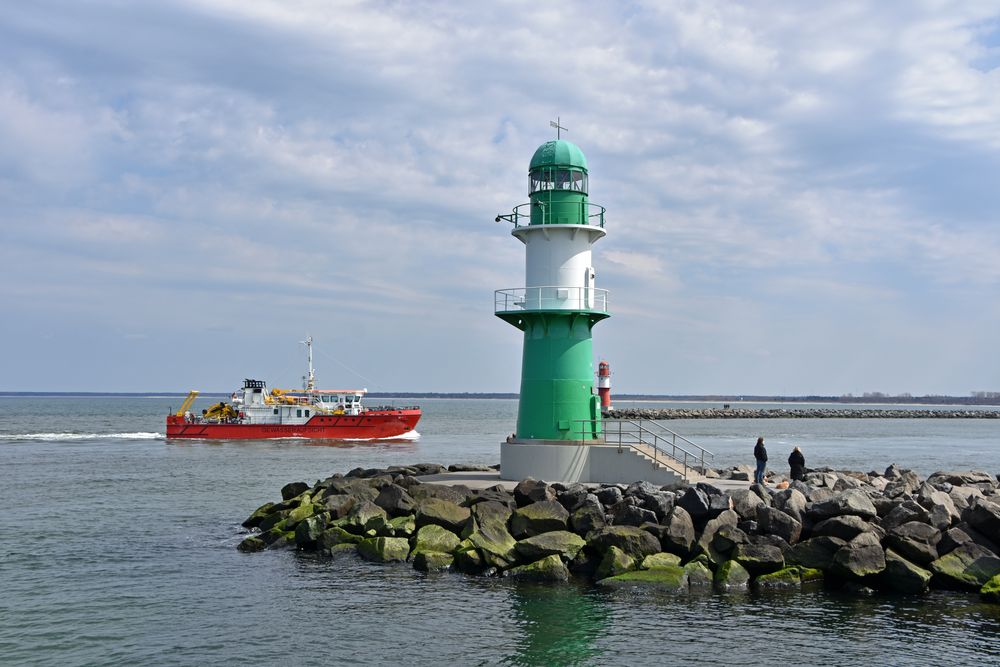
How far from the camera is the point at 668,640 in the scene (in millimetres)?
11469

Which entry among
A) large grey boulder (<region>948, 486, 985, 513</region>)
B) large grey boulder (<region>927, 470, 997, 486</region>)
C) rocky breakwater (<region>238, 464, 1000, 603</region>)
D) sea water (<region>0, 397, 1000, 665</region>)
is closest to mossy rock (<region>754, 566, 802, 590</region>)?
rocky breakwater (<region>238, 464, 1000, 603</region>)

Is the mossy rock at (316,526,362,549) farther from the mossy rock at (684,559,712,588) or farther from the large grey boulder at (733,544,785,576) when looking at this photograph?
the large grey boulder at (733,544,785,576)

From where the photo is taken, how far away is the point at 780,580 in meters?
14.0

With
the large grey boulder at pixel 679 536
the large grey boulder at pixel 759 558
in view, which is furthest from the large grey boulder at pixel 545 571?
the large grey boulder at pixel 759 558

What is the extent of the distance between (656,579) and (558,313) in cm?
660

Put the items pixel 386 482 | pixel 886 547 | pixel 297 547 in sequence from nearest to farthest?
pixel 886 547 → pixel 297 547 → pixel 386 482

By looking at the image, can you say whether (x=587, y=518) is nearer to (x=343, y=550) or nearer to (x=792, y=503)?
(x=792, y=503)

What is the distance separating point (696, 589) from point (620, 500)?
2.53 meters

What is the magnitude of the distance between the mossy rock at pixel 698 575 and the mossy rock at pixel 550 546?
184 cm

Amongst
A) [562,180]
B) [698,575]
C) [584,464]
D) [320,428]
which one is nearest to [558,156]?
[562,180]

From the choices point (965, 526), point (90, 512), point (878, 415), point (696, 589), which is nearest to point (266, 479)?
point (90, 512)

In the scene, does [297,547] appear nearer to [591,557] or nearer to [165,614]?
[165,614]

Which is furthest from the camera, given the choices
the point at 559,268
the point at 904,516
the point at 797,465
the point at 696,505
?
the point at 797,465

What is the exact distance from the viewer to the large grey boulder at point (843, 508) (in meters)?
14.8
